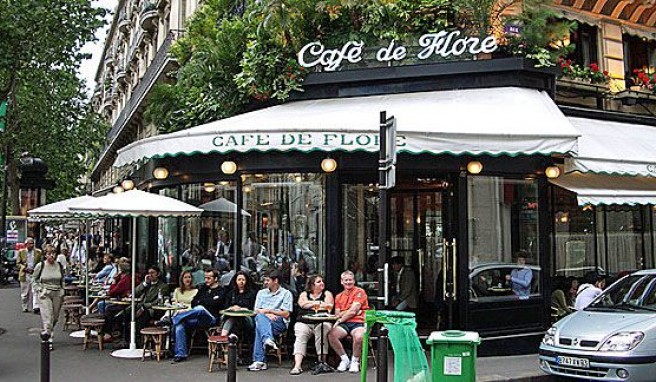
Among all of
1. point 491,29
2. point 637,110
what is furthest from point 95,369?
point 637,110

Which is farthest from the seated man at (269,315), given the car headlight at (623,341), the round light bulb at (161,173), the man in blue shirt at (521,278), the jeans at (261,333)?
the car headlight at (623,341)

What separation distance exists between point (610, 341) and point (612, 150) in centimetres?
459

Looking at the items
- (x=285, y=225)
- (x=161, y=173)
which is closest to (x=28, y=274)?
(x=161, y=173)

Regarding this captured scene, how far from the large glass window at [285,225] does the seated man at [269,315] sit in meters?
0.82

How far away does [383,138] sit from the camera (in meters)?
8.08

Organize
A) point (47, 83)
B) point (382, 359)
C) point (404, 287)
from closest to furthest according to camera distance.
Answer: point (382, 359)
point (404, 287)
point (47, 83)

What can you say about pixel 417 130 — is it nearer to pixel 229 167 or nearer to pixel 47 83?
pixel 229 167

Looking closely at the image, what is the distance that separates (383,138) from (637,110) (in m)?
9.38

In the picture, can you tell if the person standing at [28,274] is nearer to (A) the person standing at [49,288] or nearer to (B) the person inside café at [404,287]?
(A) the person standing at [49,288]

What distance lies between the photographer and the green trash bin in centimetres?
810

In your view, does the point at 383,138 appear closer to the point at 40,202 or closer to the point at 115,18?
the point at 40,202

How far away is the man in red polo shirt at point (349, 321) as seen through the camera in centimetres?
988

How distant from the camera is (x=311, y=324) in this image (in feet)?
33.4

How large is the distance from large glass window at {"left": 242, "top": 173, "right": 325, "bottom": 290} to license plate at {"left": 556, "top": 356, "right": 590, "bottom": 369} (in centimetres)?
412
